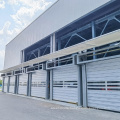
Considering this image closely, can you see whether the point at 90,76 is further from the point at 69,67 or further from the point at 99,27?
the point at 99,27

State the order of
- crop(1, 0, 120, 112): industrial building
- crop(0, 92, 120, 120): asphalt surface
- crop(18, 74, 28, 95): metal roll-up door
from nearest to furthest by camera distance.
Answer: crop(0, 92, 120, 120): asphalt surface, crop(1, 0, 120, 112): industrial building, crop(18, 74, 28, 95): metal roll-up door

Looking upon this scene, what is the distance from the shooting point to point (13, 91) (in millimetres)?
17828

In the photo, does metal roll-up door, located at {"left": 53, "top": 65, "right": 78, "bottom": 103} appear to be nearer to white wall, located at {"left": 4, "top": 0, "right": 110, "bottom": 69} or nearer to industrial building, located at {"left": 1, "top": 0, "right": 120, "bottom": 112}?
industrial building, located at {"left": 1, "top": 0, "right": 120, "bottom": 112}

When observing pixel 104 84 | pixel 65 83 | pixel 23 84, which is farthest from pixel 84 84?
pixel 23 84

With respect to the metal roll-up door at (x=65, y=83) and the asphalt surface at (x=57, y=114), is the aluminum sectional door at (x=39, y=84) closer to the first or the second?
the metal roll-up door at (x=65, y=83)

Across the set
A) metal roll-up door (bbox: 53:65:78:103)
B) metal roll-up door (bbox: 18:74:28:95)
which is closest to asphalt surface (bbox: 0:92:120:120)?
metal roll-up door (bbox: 53:65:78:103)

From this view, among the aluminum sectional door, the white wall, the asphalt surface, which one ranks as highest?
the white wall

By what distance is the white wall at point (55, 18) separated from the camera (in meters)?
8.49

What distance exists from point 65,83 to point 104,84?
3.19 metres

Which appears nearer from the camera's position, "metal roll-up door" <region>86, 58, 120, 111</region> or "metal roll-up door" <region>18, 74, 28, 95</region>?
"metal roll-up door" <region>86, 58, 120, 111</region>

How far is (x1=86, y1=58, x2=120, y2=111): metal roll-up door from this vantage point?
245 inches

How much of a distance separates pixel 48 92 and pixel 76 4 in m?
7.46

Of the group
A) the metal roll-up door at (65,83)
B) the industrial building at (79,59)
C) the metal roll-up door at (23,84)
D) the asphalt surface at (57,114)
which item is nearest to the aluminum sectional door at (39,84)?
the industrial building at (79,59)

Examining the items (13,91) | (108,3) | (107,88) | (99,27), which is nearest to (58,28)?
(99,27)
